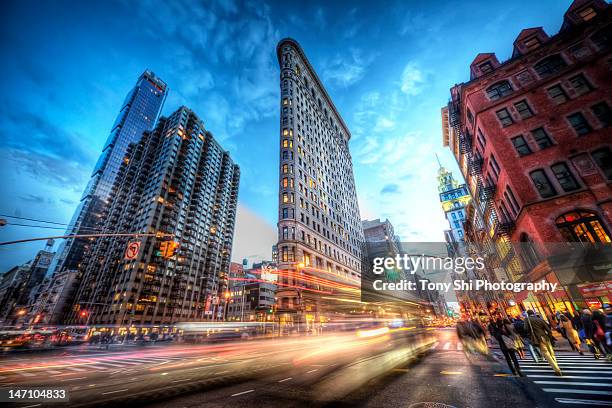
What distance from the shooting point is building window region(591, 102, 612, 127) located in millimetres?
21359

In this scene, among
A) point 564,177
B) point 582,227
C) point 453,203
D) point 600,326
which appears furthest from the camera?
point 453,203

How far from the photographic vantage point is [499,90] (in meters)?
28.9

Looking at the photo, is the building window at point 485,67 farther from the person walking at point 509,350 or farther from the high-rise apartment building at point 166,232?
the high-rise apartment building at point 166,232

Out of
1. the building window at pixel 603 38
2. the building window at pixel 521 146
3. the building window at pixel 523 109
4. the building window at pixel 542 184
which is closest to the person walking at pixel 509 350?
the building window at pixel 542 184

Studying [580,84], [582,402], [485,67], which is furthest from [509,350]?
[485,67]

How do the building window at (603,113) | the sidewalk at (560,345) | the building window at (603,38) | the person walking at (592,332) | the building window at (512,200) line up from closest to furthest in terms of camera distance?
the person walking at (592,332)
the sidewalk at (560,345)
the building window at (603,113)
the building window at (603,38)
the building window at (512,200)

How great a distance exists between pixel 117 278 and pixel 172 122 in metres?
68.9

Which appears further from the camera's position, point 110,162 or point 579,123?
point 110,162

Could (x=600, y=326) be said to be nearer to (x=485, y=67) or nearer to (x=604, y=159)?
(x=604, y=159)

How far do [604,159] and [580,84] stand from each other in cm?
915

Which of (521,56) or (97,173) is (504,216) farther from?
(97,173)

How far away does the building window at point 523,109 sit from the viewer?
83.9 ft

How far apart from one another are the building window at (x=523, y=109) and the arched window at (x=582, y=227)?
1151 centimetres

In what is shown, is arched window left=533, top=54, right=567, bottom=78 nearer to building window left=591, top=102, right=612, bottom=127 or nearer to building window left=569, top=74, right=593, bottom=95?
building window left=569, top=74, right=593, bottom=95
